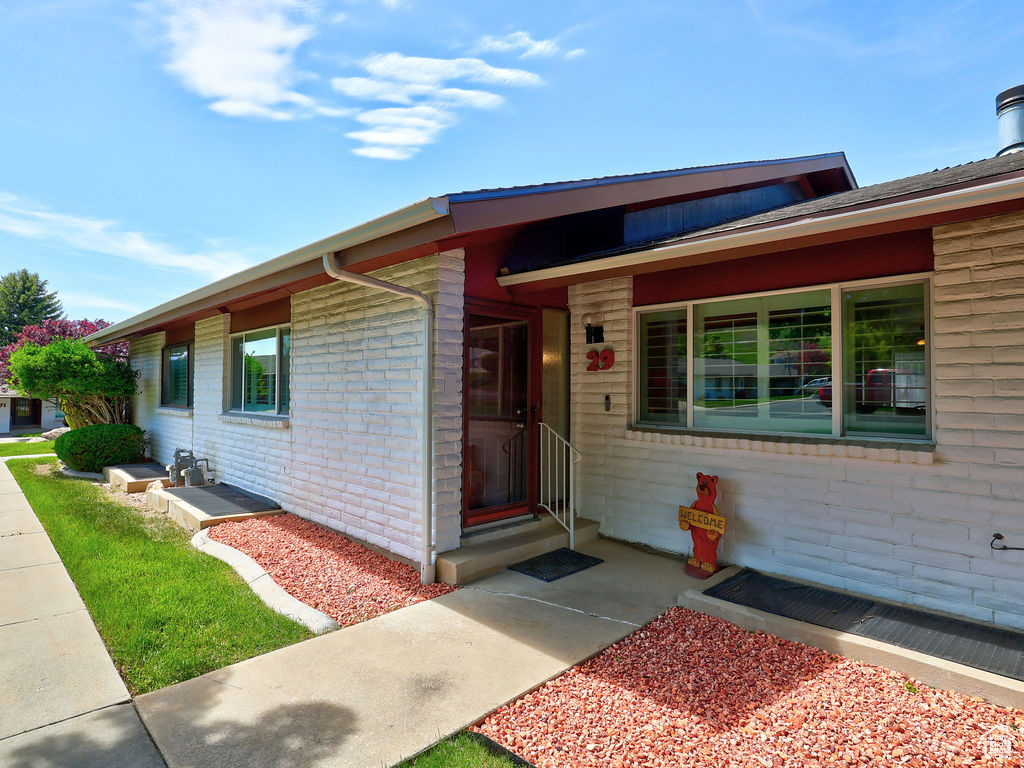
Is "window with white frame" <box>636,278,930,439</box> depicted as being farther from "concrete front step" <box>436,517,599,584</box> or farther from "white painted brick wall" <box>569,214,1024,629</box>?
"concrete front step" <box>436,517,599,584</box>

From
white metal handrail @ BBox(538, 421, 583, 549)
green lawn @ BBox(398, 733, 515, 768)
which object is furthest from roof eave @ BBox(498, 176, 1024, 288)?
green lawn @ BBox(398, 733, 515, 768)

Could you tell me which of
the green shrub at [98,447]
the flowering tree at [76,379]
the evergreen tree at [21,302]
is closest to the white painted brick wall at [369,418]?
the green shrub at [98,447]

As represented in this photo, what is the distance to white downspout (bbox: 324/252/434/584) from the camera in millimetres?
4223

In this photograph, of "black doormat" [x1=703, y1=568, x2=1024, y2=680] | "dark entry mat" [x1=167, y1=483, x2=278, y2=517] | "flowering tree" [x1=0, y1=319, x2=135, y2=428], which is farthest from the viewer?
"flowering tree" [x1=0, y1=319, x2=135, y2=428]

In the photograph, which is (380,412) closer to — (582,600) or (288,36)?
(582,600)

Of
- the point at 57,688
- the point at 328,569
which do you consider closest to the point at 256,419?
the point at 328,569

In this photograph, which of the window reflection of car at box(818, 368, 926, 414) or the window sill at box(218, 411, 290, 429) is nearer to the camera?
the window reflection of car at box(818, 368, 926, 414)

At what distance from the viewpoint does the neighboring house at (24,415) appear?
20891mm

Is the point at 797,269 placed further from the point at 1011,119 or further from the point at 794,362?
the point at 1011,119

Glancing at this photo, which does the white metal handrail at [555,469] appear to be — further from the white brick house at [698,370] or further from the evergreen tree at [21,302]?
the evergreen tree at [21,302]

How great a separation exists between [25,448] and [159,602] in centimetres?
1473

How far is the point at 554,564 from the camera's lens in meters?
4.65

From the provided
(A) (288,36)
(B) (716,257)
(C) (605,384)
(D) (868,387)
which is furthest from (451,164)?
(D) (868,387)

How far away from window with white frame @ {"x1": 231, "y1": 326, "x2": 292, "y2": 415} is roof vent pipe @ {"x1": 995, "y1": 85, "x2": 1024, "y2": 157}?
8494 millimetres
